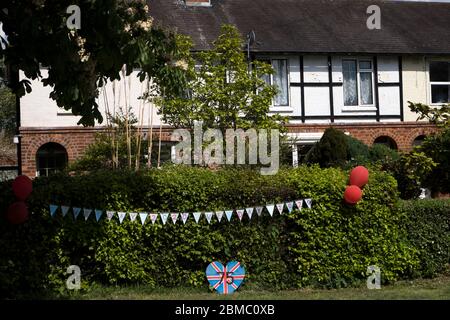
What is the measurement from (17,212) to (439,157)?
782 centimetres

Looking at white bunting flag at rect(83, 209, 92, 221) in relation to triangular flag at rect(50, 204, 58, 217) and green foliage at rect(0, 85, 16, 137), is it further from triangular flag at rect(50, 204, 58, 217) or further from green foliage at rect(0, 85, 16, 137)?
green foliage at rect(0, 85, 16, 137)

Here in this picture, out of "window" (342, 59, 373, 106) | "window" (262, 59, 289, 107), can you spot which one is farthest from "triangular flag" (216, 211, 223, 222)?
"window" (342, 59, 373, 106)

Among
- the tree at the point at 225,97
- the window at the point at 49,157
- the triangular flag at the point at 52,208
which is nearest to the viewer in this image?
the triangular flag at the point at 52,208

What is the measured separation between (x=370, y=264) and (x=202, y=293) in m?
2.88

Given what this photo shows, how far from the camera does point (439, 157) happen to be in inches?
506

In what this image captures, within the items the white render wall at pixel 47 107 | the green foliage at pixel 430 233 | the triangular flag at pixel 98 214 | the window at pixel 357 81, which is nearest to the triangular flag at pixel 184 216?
the triangular flag at pixel 98 214

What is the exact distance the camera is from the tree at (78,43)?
7707mm

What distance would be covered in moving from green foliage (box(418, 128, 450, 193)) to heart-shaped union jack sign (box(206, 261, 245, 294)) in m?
4.74

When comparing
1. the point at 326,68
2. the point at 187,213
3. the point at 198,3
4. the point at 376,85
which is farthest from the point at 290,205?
the point at 198,3

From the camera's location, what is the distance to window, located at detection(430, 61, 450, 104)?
23844mm

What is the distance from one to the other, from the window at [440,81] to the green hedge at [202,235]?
1358 cm

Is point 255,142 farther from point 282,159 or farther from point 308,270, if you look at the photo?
point 308,270

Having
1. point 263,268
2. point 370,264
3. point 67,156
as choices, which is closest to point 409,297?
point 370,264

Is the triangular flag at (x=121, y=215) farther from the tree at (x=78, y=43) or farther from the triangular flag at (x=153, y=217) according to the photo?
the tree at (x=78, y=43)
